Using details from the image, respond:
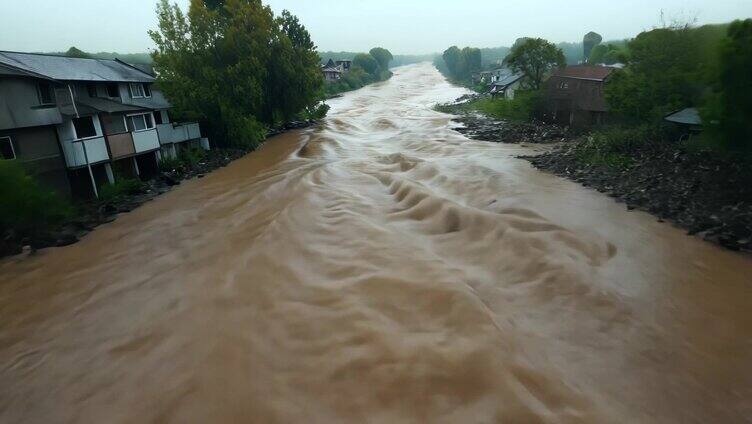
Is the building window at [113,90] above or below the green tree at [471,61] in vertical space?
below

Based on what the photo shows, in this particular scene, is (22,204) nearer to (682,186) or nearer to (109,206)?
(109,206)

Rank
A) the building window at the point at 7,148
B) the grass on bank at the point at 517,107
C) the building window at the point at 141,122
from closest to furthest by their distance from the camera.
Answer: the building window at the point at 7,148 < the building window at the point at 141,122 < the grass on bank at the point at 517,107

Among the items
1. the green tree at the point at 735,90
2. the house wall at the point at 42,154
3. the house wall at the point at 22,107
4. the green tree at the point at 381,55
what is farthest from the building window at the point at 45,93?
the green tree at the point at 381,55

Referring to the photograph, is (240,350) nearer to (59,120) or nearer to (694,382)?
(694,382)

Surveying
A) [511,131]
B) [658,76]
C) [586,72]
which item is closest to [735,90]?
[658,76]

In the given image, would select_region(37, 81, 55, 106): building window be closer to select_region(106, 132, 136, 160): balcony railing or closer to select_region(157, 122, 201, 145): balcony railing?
select_region(106, 132, 136, 160): balcony railing

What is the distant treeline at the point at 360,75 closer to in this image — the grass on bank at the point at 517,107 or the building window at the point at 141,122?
the grass on bank at the point at 517,107

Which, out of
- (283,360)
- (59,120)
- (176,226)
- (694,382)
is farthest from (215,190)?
(694,382)

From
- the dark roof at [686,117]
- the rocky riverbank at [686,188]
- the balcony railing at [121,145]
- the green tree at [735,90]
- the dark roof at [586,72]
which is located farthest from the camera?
the dark roof at [586,72]

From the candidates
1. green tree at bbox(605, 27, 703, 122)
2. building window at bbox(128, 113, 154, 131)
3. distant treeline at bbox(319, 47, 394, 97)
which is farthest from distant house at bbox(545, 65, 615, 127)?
distant treeline at bbox(319, 47, 394, 97)
